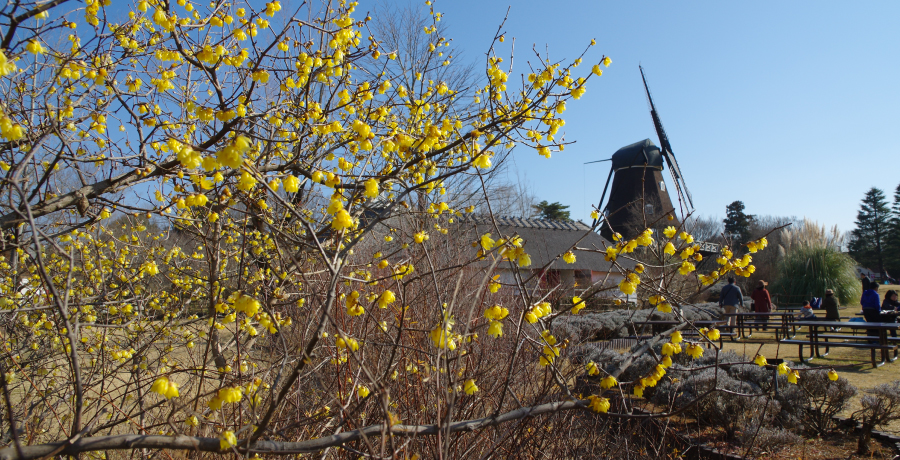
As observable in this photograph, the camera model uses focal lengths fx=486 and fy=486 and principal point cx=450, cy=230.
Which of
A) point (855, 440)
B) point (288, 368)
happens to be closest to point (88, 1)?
point (288, 368)

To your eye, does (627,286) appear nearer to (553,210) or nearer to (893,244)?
(553,210)

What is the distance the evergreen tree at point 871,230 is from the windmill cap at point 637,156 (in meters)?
29.4

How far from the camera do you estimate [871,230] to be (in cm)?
4781

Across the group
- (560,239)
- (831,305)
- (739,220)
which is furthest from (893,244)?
(831,305)

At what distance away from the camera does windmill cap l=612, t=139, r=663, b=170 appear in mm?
31416

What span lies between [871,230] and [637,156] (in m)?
33.6

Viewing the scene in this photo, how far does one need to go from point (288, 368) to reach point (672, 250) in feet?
9.59

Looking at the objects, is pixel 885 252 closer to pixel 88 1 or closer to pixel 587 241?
pixel 587 241

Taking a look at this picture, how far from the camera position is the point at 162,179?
10.8 feet

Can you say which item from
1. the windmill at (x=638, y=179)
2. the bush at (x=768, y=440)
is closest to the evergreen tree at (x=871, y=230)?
the windmill at (x=638, y=179)

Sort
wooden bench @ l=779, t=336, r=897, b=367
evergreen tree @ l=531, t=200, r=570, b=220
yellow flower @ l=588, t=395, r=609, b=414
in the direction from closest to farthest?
yellow flower @ l=588, t=395, r=609, b=414, wooden bench @ l=779, t=336, r=897, b=367, evergreen tree @ l=531, t=200, r=570, b=220

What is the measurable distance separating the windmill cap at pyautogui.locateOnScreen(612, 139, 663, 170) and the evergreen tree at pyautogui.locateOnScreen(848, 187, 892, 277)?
96.6ft

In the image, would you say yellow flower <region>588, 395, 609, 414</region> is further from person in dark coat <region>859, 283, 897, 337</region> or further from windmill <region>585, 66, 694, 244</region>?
windmill <region>585, 66, 694, 244</region>

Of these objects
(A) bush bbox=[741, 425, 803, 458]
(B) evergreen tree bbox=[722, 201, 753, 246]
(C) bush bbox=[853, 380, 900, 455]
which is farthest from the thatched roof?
(B) evergreen tree bbox=[722, 201, 753, 246]
